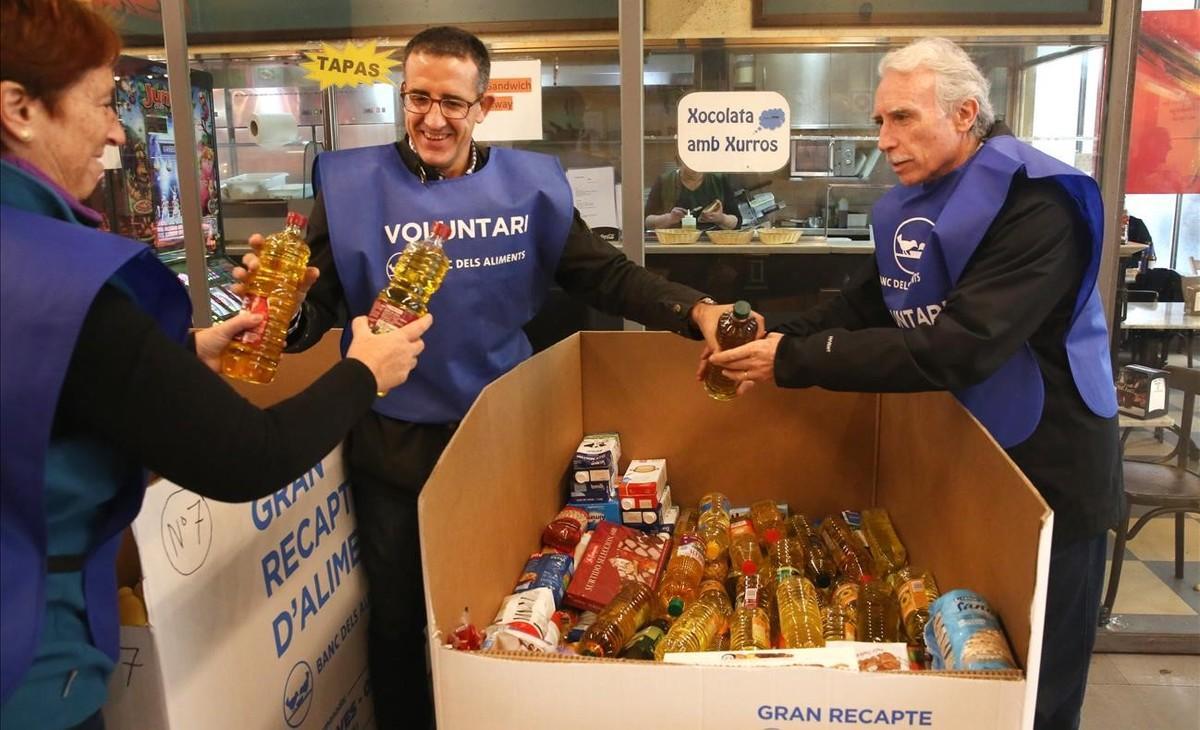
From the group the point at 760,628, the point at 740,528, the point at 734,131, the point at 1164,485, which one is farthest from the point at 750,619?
the point at 1164,485

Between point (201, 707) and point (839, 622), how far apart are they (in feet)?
3.73

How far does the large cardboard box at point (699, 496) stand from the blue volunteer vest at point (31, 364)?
45cm

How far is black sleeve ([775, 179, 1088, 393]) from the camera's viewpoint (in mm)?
1550

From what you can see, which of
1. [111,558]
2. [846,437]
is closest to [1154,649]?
[846,437]

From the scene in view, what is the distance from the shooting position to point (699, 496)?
246 centimetres

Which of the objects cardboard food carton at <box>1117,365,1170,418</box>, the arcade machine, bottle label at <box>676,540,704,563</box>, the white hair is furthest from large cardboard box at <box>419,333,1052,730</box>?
the arcade machine

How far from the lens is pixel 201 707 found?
4.25 feet

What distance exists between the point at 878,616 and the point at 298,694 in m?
1.10

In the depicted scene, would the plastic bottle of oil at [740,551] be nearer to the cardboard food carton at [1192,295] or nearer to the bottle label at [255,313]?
the bottle label at [255,313]

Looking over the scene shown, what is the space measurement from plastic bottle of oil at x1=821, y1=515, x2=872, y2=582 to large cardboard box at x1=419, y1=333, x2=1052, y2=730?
4.0 inches

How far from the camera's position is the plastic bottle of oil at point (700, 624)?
1.65 meters

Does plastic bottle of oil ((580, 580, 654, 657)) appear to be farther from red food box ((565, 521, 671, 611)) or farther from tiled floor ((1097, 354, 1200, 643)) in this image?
tiled floor ((1097, 354, 1200, 643))

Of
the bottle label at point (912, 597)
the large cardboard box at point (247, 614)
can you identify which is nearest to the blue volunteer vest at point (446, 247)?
the large cardboard box at point (247, 614)

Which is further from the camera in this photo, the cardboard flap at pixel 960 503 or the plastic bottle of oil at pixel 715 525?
the plastic bottle of oil at pixel 715 525
